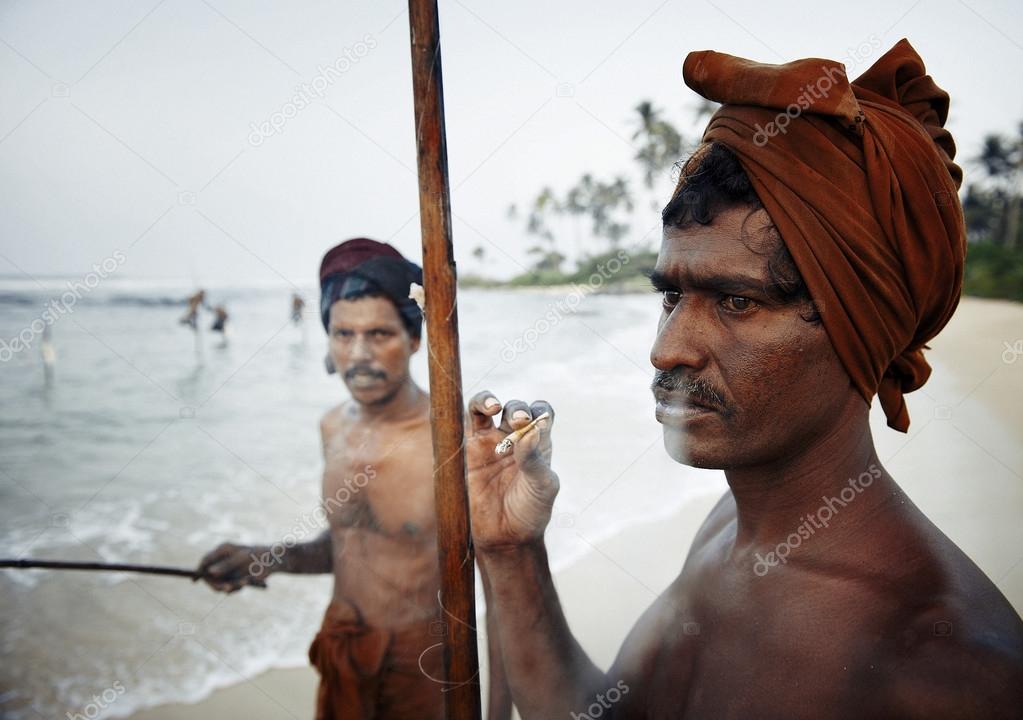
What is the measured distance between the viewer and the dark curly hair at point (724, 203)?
4.87 ft

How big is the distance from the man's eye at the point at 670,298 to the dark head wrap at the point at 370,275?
7.30ft

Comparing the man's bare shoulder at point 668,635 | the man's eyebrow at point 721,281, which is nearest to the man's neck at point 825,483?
the man's bare shoulder at point 668,635

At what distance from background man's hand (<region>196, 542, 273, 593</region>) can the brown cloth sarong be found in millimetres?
520

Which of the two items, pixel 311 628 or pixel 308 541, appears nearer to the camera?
pixel 308 541

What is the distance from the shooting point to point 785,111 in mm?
1512

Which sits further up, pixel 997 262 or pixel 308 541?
pixel 308 541

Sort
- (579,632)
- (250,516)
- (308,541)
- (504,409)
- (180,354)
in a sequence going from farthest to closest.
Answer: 1. (180,354)
2. (250,516)
3. (579,632)
4. (308,541)
5. (504,409)

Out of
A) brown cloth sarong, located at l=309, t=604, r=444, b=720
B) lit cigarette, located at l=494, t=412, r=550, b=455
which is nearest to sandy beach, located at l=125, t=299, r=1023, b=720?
brown cloth sarong, located at l=309, t=604, r=444, b=720

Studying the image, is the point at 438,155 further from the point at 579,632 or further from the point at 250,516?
the point at 250,516

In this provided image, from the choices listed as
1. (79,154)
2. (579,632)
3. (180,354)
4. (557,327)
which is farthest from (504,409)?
(79,154)

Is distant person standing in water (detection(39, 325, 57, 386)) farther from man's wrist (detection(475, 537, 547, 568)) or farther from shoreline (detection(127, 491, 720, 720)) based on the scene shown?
man's wrist (detection(475, 537, 547, 568))

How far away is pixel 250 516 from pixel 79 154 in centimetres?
2262

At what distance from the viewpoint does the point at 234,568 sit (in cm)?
351

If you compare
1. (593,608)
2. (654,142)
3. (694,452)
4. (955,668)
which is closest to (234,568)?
(694,452)
